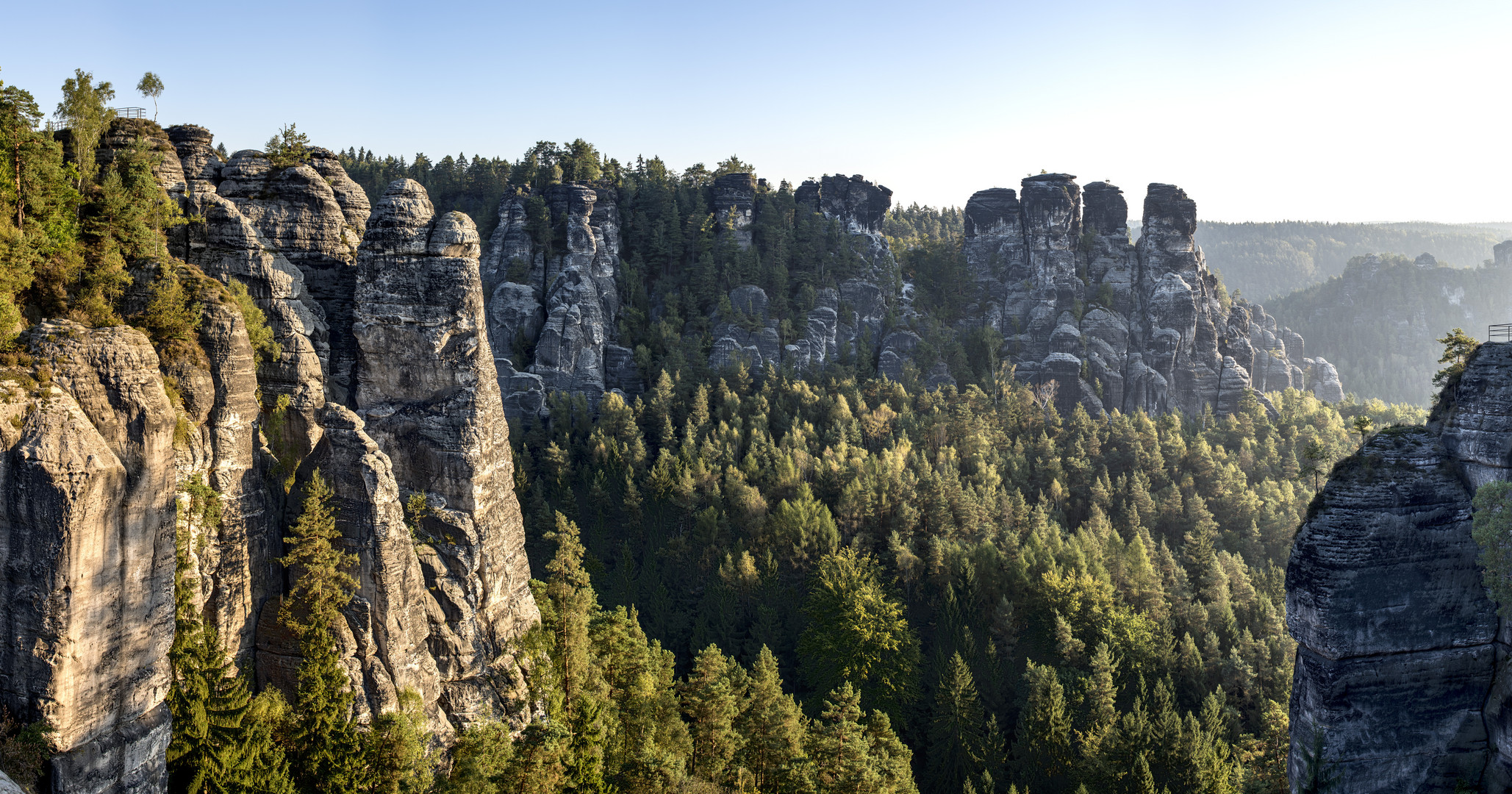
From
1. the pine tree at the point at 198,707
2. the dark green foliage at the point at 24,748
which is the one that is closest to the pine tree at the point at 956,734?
the pine tree at the point at 198,707

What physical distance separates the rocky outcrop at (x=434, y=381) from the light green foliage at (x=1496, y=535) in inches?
1194

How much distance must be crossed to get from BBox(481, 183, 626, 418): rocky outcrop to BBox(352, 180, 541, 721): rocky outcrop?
4234 centimetres

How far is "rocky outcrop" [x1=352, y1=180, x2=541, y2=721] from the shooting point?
29.3 m

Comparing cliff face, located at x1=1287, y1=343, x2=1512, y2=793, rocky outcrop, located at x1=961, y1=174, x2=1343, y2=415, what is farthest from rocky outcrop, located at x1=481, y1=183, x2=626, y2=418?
cliff face, located at x1=1287, y1=343, x2=1512, y2=793

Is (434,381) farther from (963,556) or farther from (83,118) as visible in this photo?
(963,556)

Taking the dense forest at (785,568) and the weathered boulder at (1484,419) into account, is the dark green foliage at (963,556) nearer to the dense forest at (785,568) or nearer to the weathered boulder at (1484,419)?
the dense forest at (785,568)

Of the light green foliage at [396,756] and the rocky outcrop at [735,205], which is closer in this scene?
the light green foliage at [396,756]

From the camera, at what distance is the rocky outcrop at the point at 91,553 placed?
1834 cm

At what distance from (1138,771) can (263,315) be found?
37.3 metres

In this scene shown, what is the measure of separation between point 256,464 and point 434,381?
6.76m

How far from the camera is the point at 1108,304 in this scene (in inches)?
3548

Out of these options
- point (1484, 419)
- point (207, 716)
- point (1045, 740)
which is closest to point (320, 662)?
point (207, 716)

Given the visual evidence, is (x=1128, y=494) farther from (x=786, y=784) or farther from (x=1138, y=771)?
(x=786, y=784)

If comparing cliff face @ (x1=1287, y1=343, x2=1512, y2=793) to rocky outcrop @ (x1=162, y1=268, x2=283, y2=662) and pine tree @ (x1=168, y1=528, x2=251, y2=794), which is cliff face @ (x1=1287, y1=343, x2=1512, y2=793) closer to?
pine tree @ (x1=168, y1=528, x2=251, y2=794)
